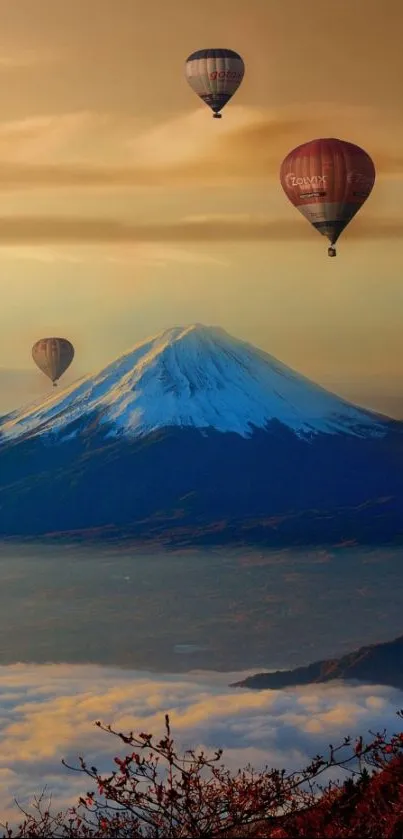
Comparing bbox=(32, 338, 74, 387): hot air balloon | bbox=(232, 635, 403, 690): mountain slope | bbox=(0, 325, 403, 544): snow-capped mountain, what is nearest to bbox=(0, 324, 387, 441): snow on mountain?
bbox=(0, 325, 403, 544): snow-capped mountain

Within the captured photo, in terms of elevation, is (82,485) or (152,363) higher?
(152,363)

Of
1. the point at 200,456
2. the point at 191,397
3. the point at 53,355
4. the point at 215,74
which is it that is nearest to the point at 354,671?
the point at 200,456

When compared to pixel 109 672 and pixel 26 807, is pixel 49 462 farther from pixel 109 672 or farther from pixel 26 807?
pixel 26 807

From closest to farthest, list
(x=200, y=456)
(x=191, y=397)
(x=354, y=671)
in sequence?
(x=354, y=671)
(x=200, y=456)
(x=191, y=397)

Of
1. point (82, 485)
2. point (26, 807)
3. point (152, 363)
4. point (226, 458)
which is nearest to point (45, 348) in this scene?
point (26, 807)

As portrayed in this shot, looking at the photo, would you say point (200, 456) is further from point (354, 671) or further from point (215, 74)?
point (215, 74)

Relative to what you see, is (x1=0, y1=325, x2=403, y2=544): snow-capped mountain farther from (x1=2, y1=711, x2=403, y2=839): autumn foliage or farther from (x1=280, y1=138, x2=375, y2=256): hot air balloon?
(x1=2, y1=711, x2=403, y2=839): autumn foliage
